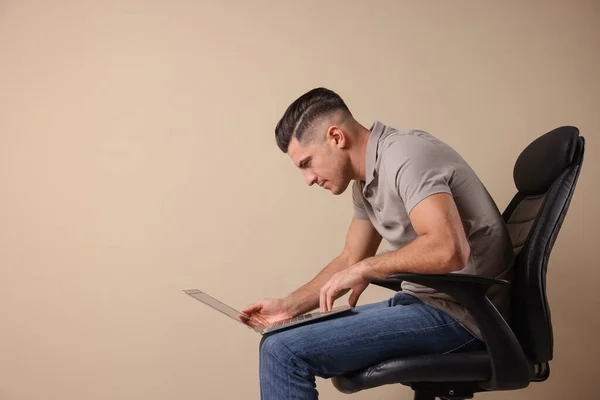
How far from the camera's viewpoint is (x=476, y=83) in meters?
2.77

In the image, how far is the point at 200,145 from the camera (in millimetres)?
2830

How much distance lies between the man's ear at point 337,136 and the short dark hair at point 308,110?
6 cm

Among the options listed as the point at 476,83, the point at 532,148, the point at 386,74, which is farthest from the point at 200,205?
the point at 532,148

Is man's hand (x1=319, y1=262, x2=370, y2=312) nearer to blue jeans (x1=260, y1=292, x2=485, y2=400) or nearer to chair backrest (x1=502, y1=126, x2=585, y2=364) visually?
blue jeans (x1=260, y1=292, x2=485, y2=400)

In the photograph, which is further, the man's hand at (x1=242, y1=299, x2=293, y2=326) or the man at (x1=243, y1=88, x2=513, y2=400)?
the man's hand at (x1=242, y1=299, x2=293, y2=326)

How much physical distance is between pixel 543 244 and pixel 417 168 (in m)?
0.36

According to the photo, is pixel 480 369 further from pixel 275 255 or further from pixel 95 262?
pixel 95 262

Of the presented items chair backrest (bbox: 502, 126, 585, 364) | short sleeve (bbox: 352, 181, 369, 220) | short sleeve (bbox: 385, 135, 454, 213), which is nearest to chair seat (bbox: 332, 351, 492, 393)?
chair backrest (bbox: 502, 126, 585, 364)

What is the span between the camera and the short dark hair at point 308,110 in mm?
1835

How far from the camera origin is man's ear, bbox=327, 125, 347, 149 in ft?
5.91

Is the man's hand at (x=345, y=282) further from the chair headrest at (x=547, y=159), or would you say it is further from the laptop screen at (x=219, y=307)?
the chair headrest at (x=547, y=159)

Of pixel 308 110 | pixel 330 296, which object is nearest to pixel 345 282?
pixel 330 296

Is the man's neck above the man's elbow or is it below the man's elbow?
above

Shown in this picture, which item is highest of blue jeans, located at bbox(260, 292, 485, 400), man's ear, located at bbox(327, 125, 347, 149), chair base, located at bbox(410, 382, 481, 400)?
man's ear, located at bbox(327, 125, 347, 149)
